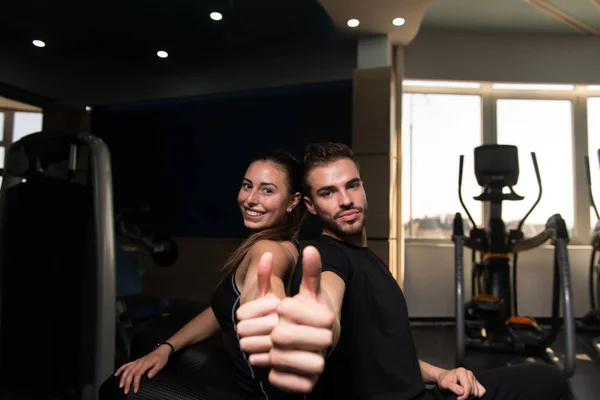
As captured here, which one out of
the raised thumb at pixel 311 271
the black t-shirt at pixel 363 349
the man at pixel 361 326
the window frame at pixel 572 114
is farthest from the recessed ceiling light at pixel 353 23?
the raised thumb at pixel 311 271

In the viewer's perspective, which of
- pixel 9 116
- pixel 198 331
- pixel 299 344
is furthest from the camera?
pixel 9 116

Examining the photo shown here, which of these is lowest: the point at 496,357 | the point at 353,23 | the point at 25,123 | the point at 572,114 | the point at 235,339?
the point at 496,357

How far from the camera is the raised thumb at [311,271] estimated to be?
1.81ft

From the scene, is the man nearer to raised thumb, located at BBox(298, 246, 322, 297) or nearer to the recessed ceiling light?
raised thumb, located at BBox(298, 246, 322, 297)

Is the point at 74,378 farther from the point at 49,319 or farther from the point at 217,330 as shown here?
the point at 217,330

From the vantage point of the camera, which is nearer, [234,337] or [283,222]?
[234,337]

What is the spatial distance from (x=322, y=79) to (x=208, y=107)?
130 cm

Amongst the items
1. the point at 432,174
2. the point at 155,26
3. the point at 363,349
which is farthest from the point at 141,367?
the point at 432,174

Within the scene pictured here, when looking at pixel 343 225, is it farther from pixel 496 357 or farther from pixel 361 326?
pixel 496 357

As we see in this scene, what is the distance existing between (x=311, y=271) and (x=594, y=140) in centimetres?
528

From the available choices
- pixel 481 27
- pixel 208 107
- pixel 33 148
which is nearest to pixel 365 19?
pixel 481 27

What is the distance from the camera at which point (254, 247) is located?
3.37 feet

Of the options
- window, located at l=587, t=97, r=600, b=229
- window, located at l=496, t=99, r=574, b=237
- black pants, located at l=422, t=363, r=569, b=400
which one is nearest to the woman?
black pants, located at l=422, t=363, r=569, b=400

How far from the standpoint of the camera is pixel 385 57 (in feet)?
12.2
